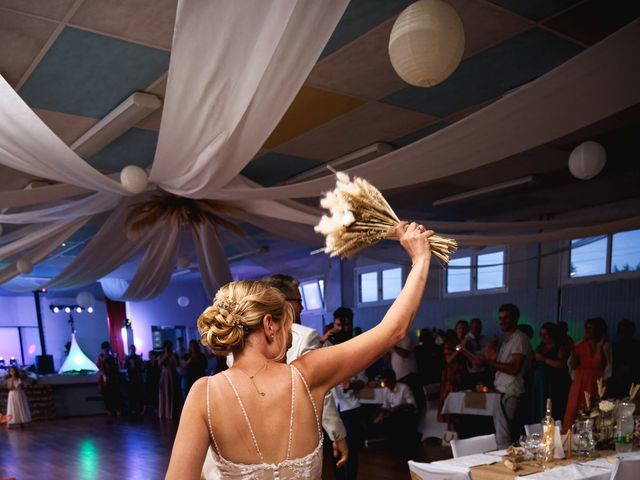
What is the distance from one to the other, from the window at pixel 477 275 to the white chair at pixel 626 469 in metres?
6.73

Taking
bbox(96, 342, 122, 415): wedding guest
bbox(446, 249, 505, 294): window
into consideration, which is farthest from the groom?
bbox(96, 342, 122, 415): wedding guest

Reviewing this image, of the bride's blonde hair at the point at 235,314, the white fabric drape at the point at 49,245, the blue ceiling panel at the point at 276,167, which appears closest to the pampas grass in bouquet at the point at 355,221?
the bride's blonde hair at the point at 235,314

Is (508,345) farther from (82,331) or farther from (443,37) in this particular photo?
(82,331)

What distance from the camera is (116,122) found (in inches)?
176

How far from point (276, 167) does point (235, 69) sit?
3.19 meters

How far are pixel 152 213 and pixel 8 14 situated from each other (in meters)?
3.34

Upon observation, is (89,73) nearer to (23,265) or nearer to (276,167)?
(276,167)

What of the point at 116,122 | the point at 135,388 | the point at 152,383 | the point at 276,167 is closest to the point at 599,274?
the point at 276,167

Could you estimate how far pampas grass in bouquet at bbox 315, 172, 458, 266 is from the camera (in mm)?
1321

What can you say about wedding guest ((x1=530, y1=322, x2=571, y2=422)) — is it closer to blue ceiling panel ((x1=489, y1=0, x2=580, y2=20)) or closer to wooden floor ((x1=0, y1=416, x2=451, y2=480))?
wooden floor ((x1=0, y1=416, x2=451, y2=480))

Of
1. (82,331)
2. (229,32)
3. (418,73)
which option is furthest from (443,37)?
(82,331)

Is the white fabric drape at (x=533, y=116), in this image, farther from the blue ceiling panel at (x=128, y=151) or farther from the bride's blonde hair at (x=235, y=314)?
the bride's blonde hair at (x=235, y=314)

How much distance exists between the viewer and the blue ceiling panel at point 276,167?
227 inches

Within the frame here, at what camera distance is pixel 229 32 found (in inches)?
103
